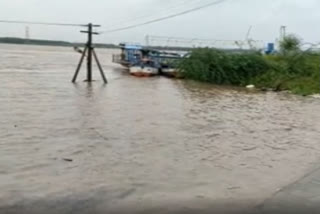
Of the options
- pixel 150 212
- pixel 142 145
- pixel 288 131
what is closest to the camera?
pixel 150 212

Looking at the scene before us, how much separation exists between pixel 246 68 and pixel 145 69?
8138mm

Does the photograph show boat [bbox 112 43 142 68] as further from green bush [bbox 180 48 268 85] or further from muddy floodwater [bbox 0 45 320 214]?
muddy floodwater [bbox 0 45 320 214]

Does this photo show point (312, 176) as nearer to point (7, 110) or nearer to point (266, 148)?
point (266, 148)

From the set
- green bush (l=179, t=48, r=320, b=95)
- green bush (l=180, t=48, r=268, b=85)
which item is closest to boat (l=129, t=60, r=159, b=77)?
green bush (l=179, t=48, r=320, b=95)

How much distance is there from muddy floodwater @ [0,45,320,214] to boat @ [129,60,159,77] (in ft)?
63.5

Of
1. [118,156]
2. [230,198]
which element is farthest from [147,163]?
[230,198]

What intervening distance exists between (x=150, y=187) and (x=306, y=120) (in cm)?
1197

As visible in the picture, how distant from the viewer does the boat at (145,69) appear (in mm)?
42562

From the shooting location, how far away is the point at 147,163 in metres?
10.3

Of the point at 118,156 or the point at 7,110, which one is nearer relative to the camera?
the point at 118,156

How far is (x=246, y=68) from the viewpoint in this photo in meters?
39.7

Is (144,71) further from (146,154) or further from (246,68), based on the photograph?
(146,154)

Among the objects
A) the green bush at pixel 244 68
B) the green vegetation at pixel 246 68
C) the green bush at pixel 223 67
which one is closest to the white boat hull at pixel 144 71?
the green vegetation at pixel 246 68

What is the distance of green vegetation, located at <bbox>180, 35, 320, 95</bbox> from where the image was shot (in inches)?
1510
